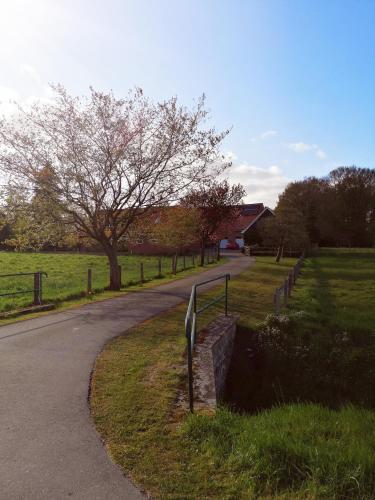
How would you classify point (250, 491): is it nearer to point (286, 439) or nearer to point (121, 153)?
point (286, 439)

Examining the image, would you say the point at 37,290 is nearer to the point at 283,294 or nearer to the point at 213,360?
the point at 213,360

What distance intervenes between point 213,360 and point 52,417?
3.17 m

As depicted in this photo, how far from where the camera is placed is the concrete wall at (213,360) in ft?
17.4

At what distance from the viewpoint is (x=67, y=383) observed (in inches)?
221

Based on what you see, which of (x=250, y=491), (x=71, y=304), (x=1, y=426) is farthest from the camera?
(x=71, y=304)

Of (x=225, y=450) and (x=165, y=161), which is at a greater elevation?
(x=165, y=161)

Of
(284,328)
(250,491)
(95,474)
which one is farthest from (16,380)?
(284,328)

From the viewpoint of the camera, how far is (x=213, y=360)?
6984 millimetres

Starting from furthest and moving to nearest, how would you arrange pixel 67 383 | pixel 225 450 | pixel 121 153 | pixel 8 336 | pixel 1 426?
pixel 121 153, pixel 8 336, pixel 67 383, pixel 1 426, pixel 225 450

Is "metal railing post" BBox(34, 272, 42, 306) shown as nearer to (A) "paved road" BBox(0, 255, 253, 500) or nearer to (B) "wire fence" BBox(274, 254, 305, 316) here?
(A) "paved road" BBox(0, 255, 253, 500)

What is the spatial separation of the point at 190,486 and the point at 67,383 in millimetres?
2887

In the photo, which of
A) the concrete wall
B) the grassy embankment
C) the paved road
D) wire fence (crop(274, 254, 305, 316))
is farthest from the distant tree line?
the grassy embankment

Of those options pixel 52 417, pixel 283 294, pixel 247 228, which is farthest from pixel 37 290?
pixel 247 228

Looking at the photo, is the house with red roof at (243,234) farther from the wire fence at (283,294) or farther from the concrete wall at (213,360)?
the concrete wall at (213,360)
